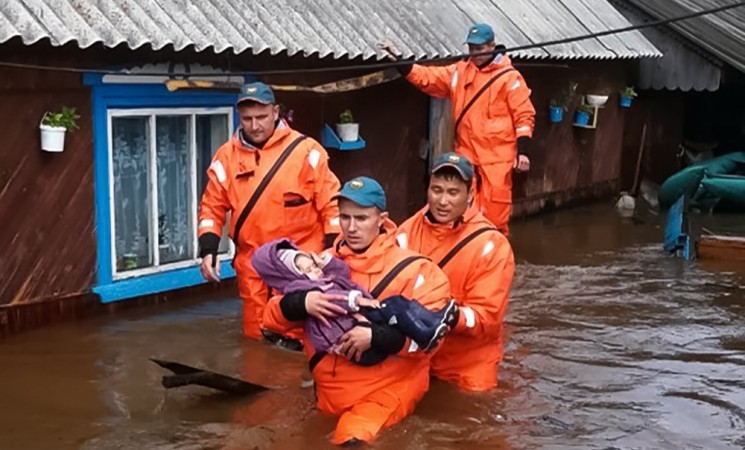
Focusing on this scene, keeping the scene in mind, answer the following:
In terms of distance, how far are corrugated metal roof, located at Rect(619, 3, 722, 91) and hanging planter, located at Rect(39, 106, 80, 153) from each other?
35.2 feet

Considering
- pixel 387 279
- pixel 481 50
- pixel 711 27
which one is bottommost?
pixel 387 279

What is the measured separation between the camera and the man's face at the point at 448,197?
16.5 ft

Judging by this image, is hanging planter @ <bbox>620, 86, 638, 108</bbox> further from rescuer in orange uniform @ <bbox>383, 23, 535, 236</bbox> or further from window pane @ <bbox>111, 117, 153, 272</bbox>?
window pane @ <bbox>111, 117, 153, 272</bbox>

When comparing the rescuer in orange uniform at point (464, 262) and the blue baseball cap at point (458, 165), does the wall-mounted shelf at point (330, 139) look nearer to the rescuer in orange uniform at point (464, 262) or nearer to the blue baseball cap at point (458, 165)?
the rescuer in orange uniform at point (464, 262)

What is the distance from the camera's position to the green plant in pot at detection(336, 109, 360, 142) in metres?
9.25

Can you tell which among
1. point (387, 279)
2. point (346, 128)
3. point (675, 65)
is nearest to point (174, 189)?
point (346, 128)

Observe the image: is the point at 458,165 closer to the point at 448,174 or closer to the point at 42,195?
the point at 448,174

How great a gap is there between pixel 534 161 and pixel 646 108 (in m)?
4.08

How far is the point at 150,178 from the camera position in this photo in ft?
25.5

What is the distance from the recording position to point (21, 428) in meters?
4.95

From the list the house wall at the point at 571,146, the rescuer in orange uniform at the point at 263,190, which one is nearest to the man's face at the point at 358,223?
the rescuer in orange uniform at the point at 263,190

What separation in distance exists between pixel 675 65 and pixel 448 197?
11337mm

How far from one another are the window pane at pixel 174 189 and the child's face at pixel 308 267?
363 cm

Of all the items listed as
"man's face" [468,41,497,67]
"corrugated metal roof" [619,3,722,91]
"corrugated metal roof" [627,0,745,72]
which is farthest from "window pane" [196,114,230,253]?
"corrugated metal roof" [619,3,722,91]
